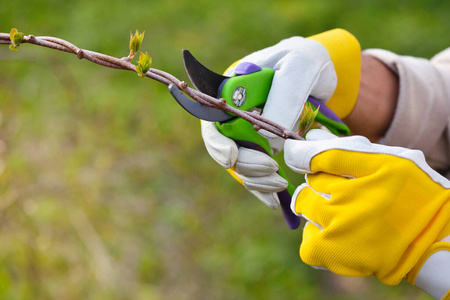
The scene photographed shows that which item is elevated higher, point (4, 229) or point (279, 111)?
point (279, 111)

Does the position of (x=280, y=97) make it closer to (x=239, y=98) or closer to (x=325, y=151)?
(x=239, y=98)

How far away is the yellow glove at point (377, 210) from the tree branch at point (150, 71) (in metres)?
0.11

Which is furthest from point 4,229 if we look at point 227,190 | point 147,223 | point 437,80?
point 437,80

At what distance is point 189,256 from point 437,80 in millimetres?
1593

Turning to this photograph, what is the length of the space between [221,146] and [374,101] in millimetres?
614

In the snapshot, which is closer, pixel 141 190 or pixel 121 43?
pixel 141 190

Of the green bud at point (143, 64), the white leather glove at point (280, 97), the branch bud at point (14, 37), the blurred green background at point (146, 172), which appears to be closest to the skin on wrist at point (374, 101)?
the white leather glove at point (280, 97)

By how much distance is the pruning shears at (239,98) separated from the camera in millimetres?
913

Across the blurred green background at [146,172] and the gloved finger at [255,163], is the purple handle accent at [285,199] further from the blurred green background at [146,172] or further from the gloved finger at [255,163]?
the blurred green background at [146,172]

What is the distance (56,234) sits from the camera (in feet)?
8.11

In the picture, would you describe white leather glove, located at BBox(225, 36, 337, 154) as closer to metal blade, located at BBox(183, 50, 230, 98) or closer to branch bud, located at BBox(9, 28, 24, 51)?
metal blade, located at BBox(183, 50, 230, 98)

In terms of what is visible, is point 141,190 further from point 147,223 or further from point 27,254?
point 27,254

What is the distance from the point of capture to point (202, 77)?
3.03 feet

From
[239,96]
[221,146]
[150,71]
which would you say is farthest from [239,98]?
[150,71]
